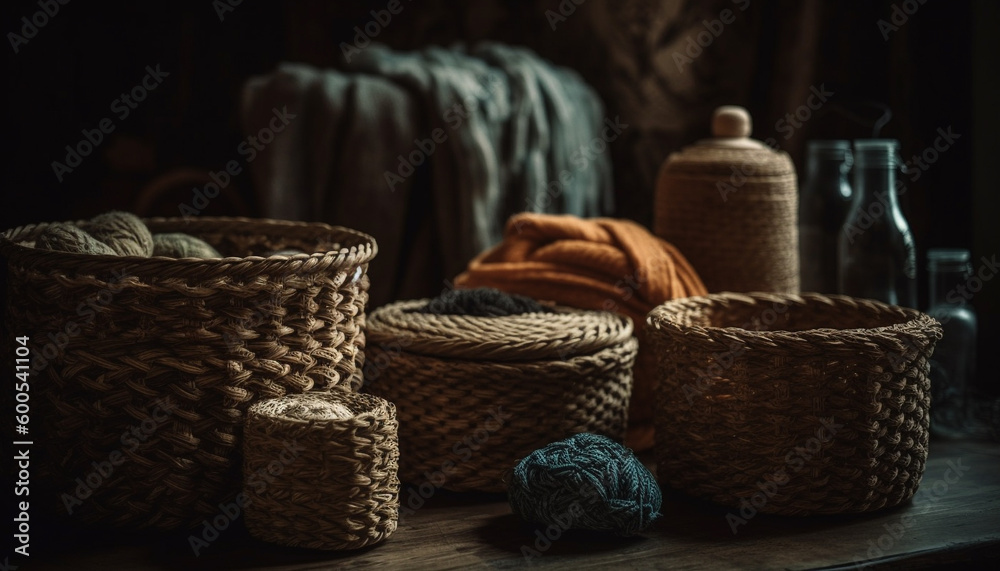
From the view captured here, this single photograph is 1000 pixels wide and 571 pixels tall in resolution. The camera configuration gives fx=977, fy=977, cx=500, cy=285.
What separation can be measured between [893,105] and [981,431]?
0.61m

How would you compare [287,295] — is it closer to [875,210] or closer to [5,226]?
[875,210]

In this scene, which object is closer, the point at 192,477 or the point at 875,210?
the point at 192,477

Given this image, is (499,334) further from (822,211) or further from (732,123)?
(822,211)

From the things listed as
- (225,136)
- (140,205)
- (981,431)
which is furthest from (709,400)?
(225,136)

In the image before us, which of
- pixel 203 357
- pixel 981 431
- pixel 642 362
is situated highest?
pixel 203 357

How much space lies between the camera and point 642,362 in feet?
4.11

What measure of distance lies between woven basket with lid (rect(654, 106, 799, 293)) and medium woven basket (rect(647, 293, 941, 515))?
345 mm
